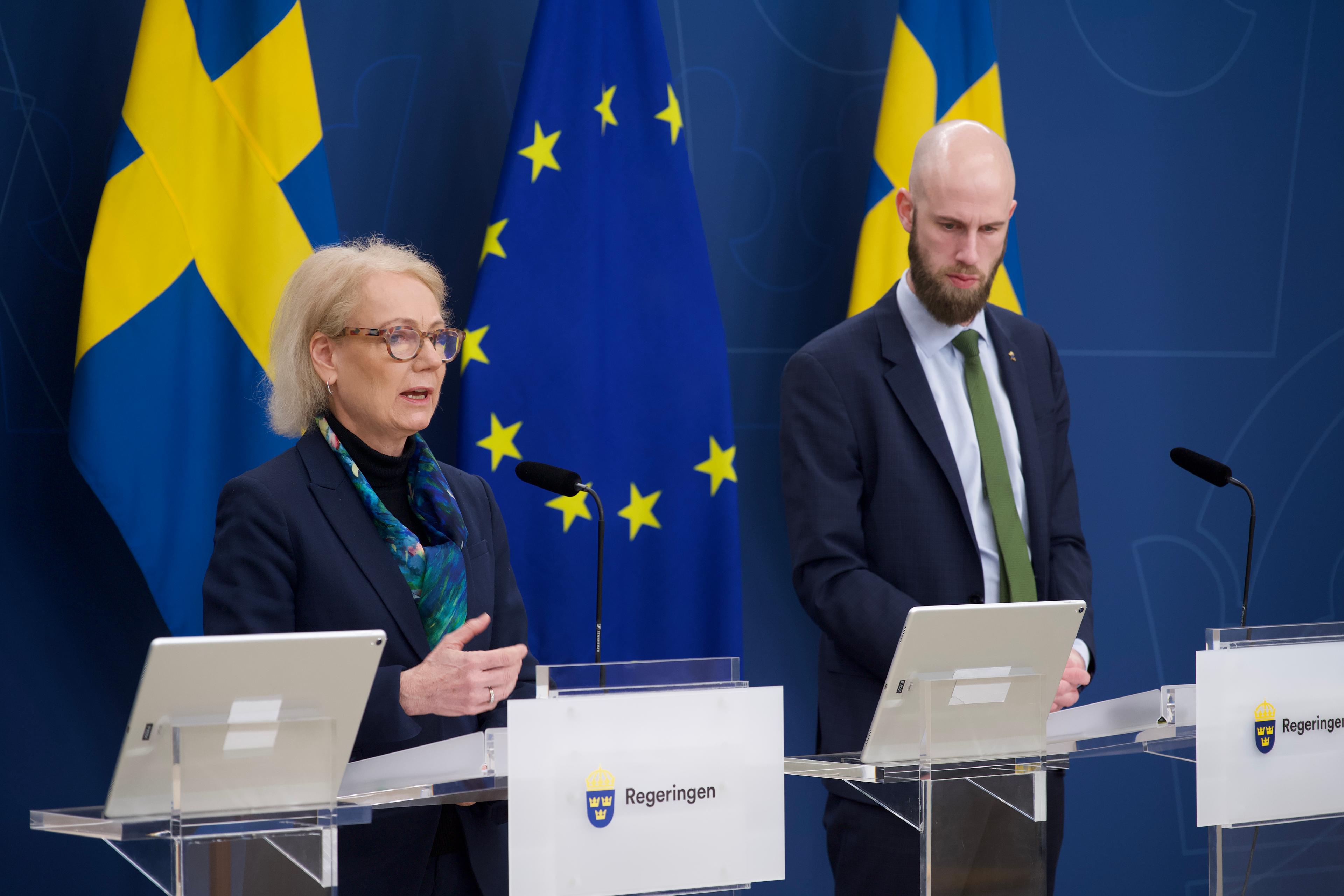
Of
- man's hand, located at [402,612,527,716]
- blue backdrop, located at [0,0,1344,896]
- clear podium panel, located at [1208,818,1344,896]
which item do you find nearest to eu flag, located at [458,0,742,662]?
blue backdrop, located at [0,0,1344,896]

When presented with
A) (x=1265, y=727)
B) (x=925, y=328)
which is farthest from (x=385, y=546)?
(x=1265, y=727)

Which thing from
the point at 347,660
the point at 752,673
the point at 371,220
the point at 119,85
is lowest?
the point at 752,673

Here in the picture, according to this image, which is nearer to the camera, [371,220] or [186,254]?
[186,254]

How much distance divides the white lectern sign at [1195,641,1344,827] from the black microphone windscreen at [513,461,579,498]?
0.92 metres

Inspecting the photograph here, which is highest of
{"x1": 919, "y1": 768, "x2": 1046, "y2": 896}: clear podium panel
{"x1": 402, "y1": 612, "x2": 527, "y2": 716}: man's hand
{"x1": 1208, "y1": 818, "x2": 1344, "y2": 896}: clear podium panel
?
{"x1": 402, "y1": 612, "x2": 527, "y2": 716}: man's hand

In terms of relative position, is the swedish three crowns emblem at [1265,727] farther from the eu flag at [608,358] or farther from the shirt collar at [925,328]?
the eu flag at [608,358]

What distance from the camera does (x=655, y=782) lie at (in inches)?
59.8

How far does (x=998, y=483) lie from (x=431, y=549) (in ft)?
3.41

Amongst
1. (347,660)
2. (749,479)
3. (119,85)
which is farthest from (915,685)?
(119,85)

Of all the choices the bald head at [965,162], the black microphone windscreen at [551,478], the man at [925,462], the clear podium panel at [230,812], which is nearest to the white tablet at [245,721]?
the clear podium panel at [230,812]

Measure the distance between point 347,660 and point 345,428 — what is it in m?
0.84

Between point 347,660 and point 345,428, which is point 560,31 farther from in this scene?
point 347,660

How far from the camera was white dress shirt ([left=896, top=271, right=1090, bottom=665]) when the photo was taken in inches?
91.7

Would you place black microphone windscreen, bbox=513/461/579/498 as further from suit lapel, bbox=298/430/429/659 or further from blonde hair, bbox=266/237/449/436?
blonde hair, bbox=266/237/449/436
